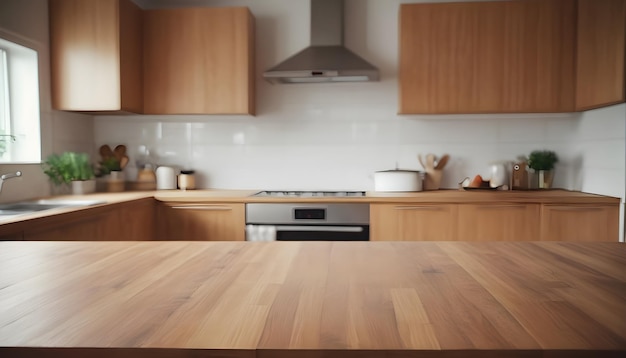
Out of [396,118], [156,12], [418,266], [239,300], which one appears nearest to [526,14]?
Answer: [396,118]

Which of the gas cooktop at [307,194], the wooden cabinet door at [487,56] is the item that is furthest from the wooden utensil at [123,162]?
the wooden cabinet door at [487,56]

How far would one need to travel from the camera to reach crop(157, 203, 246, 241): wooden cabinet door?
3324 mm

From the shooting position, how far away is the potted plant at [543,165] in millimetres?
3615

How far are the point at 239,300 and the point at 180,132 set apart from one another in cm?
329

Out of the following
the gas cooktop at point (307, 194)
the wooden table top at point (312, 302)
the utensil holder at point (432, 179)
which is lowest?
the gas cooktop at point (307, 194)

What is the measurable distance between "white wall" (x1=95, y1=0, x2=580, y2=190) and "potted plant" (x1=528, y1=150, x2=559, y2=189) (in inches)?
4.6

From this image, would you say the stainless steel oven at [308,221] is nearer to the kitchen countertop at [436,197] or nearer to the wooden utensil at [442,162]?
the kitchen countertop at [436,197]

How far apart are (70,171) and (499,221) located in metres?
2.77

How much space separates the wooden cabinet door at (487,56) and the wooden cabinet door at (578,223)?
70cm

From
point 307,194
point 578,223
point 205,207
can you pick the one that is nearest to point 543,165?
point 578,223

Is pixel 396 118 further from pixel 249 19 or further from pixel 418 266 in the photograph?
pixel 418 266

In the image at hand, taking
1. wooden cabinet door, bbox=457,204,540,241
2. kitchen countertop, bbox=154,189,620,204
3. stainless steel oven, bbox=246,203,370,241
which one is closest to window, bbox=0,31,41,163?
kitchen countertop, bbox=154,189,620,204

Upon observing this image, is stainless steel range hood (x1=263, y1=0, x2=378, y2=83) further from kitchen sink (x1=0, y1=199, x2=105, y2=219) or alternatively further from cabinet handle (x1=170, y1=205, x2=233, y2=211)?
kitchen sink (x1=0, y1=199, x2=105, y2=219)

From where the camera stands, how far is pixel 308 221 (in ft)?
10.7
